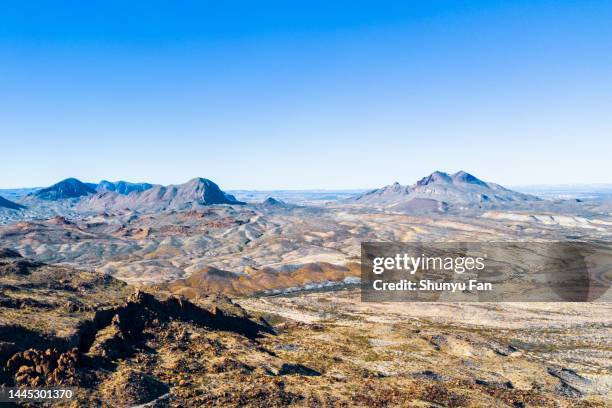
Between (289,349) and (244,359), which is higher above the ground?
(244,359)

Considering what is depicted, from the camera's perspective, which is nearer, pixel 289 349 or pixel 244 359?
pixel 244 359

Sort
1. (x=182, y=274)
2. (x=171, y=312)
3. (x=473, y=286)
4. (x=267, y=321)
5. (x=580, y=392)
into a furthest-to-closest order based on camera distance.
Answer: (x=182, y=274) < (x=473, y=286) < (x=267, y=321) < (x=171, y=312) < (x=580, y=392)

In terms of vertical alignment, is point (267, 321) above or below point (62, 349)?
below

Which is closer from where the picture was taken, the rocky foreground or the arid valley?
the rocky foreground

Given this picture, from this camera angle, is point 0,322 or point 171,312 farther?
point 171,312

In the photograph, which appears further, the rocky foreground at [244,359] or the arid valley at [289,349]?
the arid valley at [289,349]

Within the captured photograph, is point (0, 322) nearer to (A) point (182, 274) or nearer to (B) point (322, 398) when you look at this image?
(B) point (322, 398)

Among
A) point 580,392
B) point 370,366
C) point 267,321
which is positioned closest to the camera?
point 580,392

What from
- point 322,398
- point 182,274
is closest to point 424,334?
point 322,398
